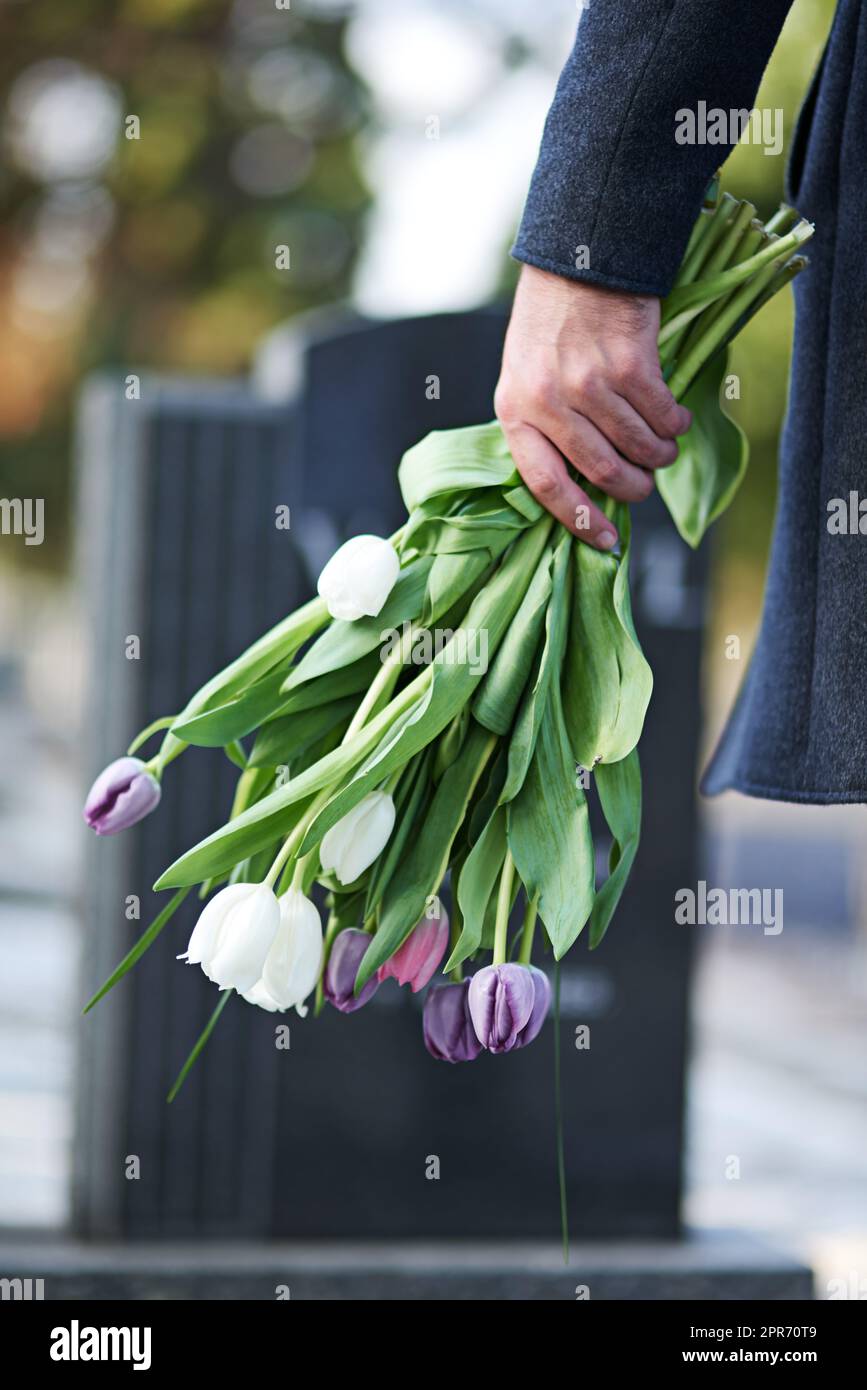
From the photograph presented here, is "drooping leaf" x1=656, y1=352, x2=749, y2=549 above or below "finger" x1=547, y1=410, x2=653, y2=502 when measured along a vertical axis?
above

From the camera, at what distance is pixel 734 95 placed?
1.47m

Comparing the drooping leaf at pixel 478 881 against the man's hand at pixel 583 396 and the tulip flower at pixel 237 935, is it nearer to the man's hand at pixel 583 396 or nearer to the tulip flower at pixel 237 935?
the tulip flower at pixel 237 935

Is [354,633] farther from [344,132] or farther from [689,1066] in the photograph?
[344,132]

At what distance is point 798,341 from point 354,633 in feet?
1.80

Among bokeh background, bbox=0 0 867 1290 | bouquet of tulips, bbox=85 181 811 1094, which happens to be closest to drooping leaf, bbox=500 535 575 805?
bouquet of tulips, bbox=85 181 811 1094

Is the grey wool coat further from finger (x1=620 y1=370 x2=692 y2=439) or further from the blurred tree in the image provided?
the blurred tree

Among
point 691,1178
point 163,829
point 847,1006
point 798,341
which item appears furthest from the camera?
point 847,1006

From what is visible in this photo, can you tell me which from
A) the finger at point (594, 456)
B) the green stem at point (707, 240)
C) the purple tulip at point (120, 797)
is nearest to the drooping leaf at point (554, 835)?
the finger at point (594, 456)

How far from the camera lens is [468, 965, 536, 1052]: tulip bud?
1.32 meters

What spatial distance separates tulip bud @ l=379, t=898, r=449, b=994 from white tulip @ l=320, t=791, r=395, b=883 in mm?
76

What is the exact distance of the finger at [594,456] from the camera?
57.2 inches

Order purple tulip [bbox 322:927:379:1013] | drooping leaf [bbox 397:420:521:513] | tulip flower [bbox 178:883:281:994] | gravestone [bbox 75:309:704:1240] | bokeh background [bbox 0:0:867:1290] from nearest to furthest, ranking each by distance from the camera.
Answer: tulip flower [bbox 178:883:281:994]
purple tulip [bbox 322:927:379:1013]
drooping leaf [bbox 397:420:521:513]
gravestone [bbox 75:309:704:1240]
bokeh background [bbox 0:0:867:1290]

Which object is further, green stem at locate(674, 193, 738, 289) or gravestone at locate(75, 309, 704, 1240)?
gravestone at locate(75, 309, 704, 1240)
